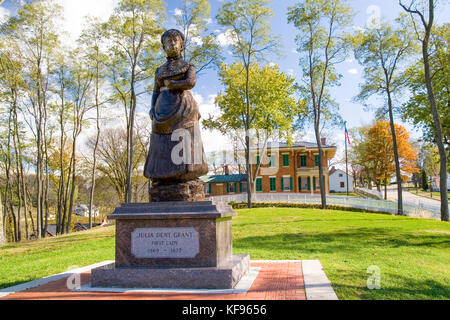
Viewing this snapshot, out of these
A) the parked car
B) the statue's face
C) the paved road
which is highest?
the statue's face

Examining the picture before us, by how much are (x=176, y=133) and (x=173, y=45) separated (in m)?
1.62

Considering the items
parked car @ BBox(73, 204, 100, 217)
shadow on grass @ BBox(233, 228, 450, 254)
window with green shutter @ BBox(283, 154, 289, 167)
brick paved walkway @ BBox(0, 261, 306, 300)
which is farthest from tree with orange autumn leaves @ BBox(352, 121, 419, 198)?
brick paved walkway @ BBox(0, 261, 306, 300)

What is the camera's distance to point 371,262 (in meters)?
7.76

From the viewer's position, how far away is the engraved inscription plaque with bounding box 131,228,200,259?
5445 millimetres

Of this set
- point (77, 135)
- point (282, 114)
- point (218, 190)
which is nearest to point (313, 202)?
point (282, 114)

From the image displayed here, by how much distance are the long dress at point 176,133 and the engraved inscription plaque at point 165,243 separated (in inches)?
40.2

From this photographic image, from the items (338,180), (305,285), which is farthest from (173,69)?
(338,180)

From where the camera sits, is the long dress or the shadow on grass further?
the shadow on grass

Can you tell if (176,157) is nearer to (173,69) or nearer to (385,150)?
(173,69)

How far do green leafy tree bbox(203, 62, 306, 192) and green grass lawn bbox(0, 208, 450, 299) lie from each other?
1405 cm

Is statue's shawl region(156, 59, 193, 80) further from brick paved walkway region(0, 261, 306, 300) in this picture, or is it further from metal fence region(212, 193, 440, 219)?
metal fence region(212, 193, 440, 219)

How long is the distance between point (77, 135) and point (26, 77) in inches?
223

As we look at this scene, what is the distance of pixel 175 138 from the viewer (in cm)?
629
